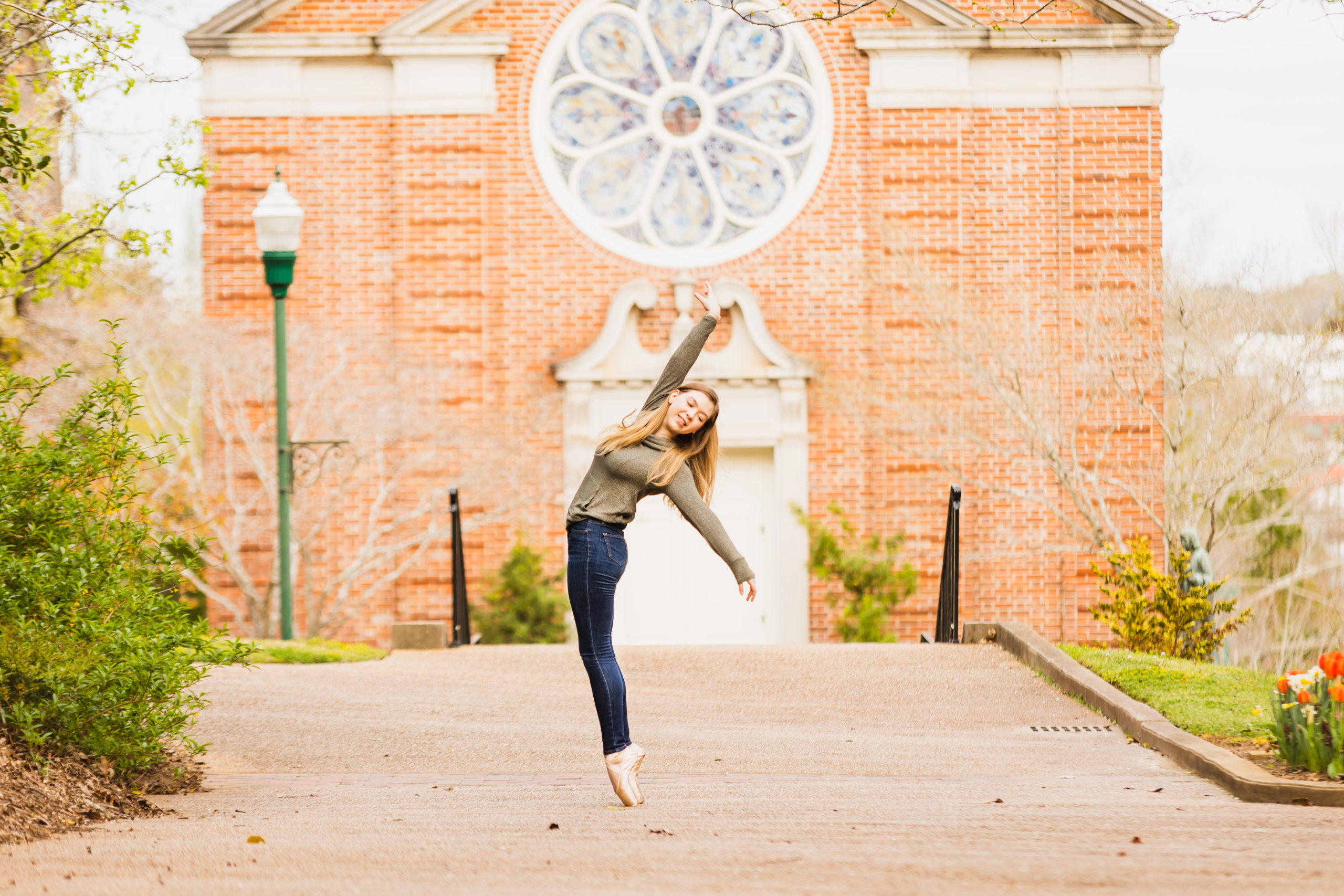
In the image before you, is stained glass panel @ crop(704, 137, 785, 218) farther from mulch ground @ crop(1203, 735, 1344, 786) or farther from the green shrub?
the green shrub

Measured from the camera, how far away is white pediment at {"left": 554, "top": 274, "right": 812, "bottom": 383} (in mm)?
15172

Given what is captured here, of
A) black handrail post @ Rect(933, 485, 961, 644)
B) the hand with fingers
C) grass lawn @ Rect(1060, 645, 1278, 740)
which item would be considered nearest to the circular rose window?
black handrail post @ Rect(933, 485, 961, 644)

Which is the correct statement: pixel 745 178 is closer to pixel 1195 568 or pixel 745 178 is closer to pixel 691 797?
pixel 1195 568

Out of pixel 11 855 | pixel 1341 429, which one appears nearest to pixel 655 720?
pixel 11 855

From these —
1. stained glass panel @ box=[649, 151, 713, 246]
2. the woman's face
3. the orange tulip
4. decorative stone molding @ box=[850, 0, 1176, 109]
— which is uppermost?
decorative stone molding @ box=[850, 0, 1176, 109]

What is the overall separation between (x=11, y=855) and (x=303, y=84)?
12.5 m

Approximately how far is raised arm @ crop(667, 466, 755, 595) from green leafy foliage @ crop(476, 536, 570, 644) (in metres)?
9.62

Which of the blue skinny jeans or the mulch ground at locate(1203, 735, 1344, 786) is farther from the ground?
Answer: the blue skinny jeans

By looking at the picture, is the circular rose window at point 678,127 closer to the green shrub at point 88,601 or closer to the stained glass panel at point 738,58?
the stained glass panel at point 738,58

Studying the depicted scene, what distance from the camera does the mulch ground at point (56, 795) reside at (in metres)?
4.62

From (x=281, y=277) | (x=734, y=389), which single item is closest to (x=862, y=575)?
(x=734, y=389)

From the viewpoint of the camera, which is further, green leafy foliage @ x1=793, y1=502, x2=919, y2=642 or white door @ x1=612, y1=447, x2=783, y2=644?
white door @ x1=612, y1=447, x2=783, y2=644

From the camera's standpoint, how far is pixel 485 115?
611 inches

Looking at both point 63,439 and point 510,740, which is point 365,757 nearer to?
point 510,740
